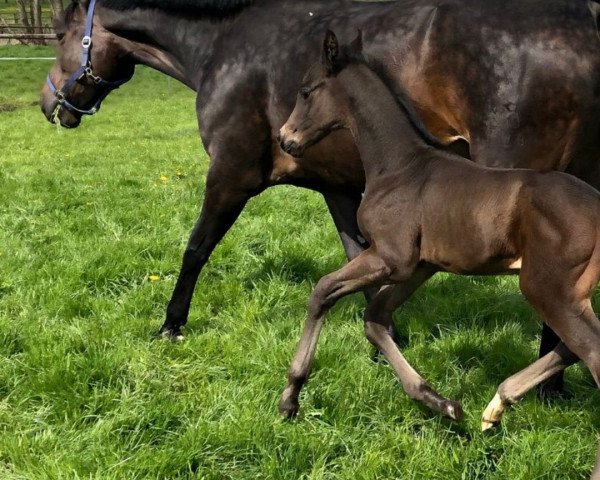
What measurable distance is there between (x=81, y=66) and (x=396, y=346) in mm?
2926

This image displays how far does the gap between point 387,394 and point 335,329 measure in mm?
→ 848

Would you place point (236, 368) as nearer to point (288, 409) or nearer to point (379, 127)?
point (288, 409)

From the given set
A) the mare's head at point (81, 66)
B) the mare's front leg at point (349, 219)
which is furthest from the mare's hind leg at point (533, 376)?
the mare's head at point (81, 66)

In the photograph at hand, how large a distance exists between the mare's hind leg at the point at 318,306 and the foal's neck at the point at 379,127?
430 millimetres

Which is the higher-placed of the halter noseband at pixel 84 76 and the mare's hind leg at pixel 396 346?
the halter noseband at pixel 84 76

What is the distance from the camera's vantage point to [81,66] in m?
4.61

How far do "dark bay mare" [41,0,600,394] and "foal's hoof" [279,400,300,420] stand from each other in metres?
1.15

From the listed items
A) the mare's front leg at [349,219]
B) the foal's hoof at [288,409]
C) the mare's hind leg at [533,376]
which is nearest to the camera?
the mare's hind leg at [533,376]

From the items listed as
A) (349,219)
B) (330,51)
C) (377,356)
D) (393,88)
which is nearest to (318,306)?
(377,356)

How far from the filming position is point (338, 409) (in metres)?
3.15

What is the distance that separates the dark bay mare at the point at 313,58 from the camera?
3.10 meters

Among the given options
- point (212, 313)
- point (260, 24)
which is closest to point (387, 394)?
point (212, 313)

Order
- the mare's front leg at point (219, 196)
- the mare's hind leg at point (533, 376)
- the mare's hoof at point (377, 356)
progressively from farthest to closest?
the mare's front leg at point (219, 196) → the mare's hoof at point (377, 356) → the mare's hind leg at point (533, 376)

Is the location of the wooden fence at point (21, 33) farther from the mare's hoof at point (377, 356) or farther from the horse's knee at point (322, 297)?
the horse's knee at point (322, 297)
